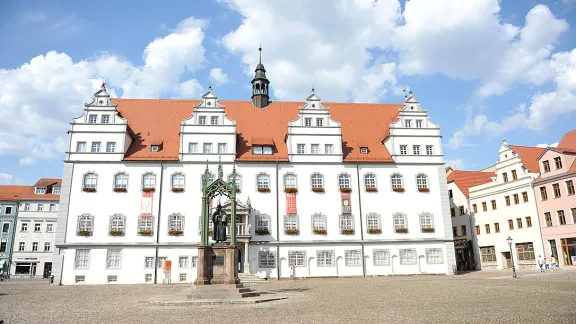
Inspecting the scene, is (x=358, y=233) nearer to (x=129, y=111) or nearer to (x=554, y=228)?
A: (x=554, y=228)

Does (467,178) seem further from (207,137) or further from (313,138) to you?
(207,137)

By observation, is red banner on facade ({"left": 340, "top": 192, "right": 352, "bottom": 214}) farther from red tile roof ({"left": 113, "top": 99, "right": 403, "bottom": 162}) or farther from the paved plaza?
the paved plaza

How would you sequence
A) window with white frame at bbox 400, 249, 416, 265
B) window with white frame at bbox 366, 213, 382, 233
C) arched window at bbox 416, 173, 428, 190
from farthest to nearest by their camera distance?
arched window at bbox 416, 173, 428, 190
window with white frame at bbox 366, 213, 382, 233
window with white frame at bbox 400, 249, 416, 265

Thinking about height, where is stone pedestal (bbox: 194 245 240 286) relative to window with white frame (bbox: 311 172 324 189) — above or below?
below

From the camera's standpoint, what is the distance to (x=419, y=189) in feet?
120

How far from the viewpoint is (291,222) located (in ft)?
114

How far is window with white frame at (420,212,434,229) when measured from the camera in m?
35.9

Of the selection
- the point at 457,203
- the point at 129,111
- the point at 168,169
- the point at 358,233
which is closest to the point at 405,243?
the point at 358,233

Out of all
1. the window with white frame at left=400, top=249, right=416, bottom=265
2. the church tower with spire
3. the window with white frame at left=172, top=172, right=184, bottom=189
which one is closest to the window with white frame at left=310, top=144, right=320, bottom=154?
the church tower with spire

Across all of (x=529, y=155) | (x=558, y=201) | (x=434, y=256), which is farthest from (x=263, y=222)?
(x=529, y=155)

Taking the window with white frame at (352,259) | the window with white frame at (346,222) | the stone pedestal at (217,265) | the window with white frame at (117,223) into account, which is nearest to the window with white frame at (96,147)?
the window with white frame at (117,223)

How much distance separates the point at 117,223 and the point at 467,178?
38238 millimetres

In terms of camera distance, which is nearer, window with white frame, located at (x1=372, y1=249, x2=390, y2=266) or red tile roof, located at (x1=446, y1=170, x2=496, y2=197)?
window with white frame, located at (x1=372, y1=249, x2=390, y2=266)

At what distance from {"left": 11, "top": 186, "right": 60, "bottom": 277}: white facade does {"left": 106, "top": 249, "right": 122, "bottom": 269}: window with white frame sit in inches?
1266
